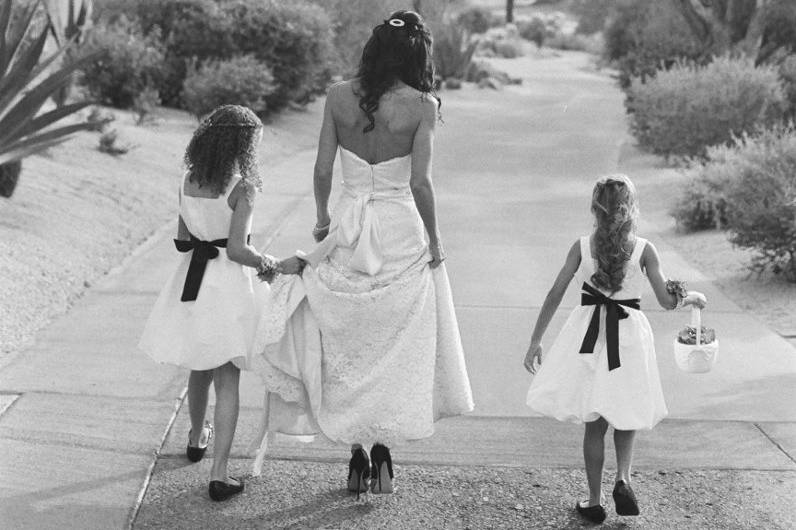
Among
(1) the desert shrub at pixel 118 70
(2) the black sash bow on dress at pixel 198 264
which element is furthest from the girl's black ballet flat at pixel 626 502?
(1) the desert shrub at pixel 118 70

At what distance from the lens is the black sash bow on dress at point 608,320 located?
502cm

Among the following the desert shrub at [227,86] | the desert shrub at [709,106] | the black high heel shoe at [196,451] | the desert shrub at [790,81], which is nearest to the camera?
the black high heel shoe at [196,451]

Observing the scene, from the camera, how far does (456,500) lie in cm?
536

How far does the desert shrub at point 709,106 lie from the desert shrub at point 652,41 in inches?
57.5

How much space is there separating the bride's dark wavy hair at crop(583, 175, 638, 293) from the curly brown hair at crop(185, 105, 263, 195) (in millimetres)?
1421

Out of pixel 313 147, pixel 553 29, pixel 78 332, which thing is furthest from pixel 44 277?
pixel 553 29

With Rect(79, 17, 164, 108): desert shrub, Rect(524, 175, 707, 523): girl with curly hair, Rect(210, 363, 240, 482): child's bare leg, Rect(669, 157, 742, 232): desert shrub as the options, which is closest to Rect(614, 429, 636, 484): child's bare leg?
Rect(524, 175, 707, 523): girl with curly hair

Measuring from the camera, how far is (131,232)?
1106 centimetres

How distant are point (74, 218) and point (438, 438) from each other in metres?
5.61

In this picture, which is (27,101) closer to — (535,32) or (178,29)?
(178,29)

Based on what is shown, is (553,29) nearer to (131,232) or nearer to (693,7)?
(693,7)

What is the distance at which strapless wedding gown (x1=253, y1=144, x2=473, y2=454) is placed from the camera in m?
5.24

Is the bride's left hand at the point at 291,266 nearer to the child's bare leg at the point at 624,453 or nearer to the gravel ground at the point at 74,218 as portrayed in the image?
the child's bare leg at the point at 624,453

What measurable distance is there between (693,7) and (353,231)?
67.6ft
